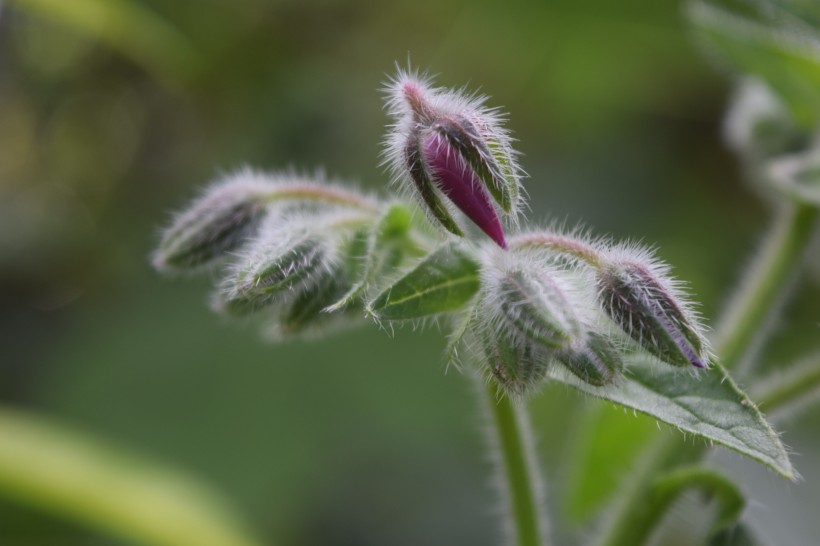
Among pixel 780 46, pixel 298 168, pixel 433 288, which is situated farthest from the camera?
pixel 298 168

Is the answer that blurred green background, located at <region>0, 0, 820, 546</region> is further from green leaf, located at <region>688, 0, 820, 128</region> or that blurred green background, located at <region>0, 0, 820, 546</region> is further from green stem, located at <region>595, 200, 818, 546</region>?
green stem, located at <region>595, 200, 818, 546</region>

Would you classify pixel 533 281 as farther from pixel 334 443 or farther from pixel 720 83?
pixel 720 83

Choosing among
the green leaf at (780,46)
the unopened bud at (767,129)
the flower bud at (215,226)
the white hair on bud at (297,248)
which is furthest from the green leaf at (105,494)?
the green leaf at (780,46)

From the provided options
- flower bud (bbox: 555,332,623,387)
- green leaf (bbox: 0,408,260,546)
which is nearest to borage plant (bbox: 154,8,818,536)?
flower bud (bbox: 555,332,623,387)

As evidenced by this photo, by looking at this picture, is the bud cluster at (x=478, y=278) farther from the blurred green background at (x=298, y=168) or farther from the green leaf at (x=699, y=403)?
the blurred green background at (x=298, y=168)

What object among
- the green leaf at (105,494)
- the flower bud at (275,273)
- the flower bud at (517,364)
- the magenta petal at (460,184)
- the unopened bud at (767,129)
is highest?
the green leaf at (105,494)

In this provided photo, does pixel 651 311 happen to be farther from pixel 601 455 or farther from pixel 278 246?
pixel 601 455

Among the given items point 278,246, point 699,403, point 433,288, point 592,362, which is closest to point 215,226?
point 278,246
